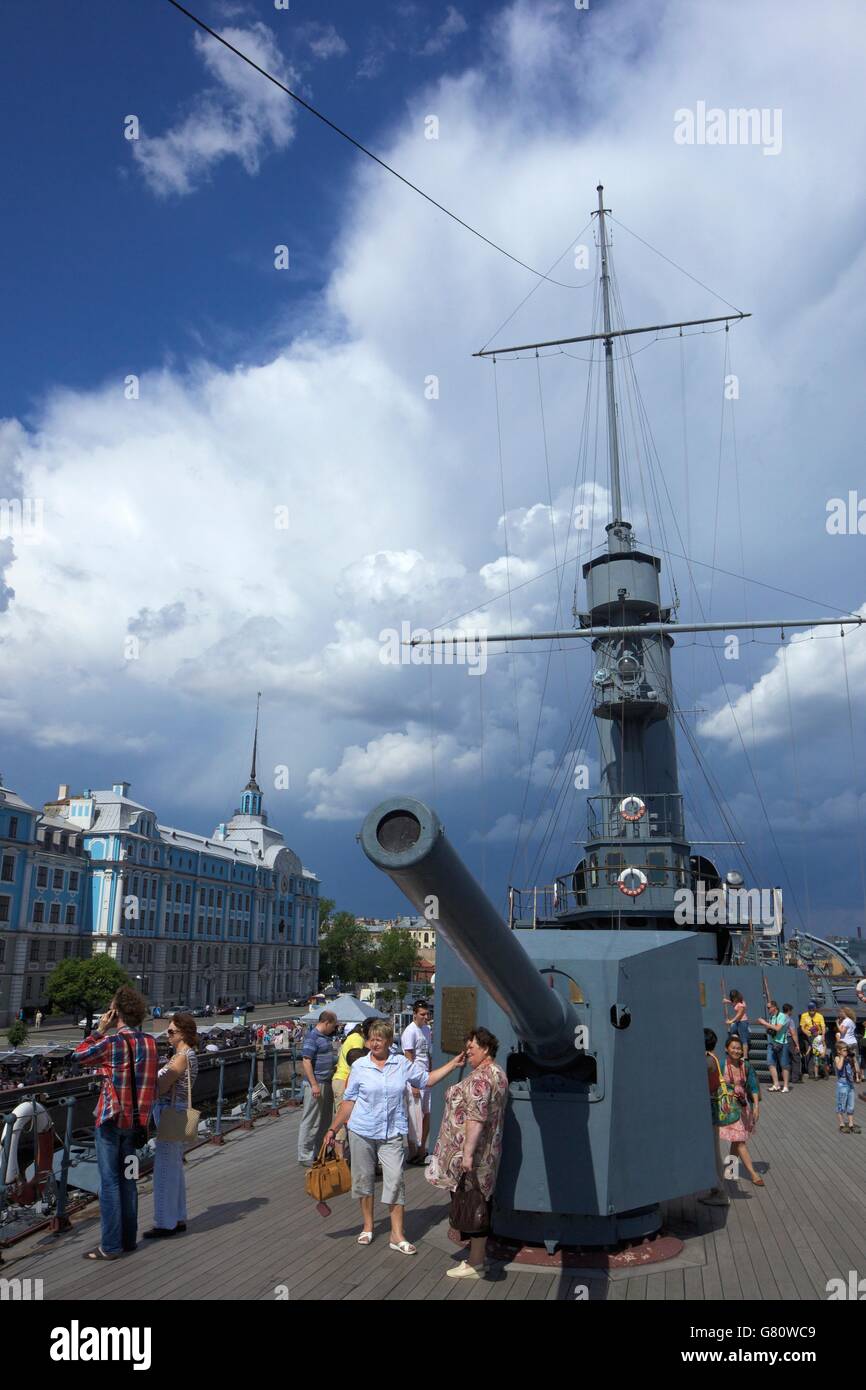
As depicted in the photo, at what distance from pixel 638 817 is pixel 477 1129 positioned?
523 inches

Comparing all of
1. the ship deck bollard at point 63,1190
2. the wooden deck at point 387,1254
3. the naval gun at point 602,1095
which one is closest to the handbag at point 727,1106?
the wooden deck at point 387,1254

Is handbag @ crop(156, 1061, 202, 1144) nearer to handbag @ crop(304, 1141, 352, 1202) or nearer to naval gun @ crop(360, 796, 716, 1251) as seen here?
handbag @ crop(304, 1141, 352, 1202)

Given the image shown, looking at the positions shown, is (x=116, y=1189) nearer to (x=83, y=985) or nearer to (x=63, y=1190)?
(x=63, y=1190)

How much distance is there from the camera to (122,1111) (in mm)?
5098

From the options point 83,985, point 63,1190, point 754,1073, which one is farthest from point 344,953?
point 63,1190

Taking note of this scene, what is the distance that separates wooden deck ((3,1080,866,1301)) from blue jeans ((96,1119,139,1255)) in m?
0.13

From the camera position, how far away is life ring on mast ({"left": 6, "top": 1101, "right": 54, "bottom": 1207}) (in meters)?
5.82

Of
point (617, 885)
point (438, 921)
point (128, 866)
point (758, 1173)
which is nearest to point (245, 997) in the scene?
point (128, 866)

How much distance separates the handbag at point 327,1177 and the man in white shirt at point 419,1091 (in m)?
1.52

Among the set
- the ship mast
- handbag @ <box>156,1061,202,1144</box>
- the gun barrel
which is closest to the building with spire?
the ship mast

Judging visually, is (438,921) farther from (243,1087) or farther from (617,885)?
(243,1087)
